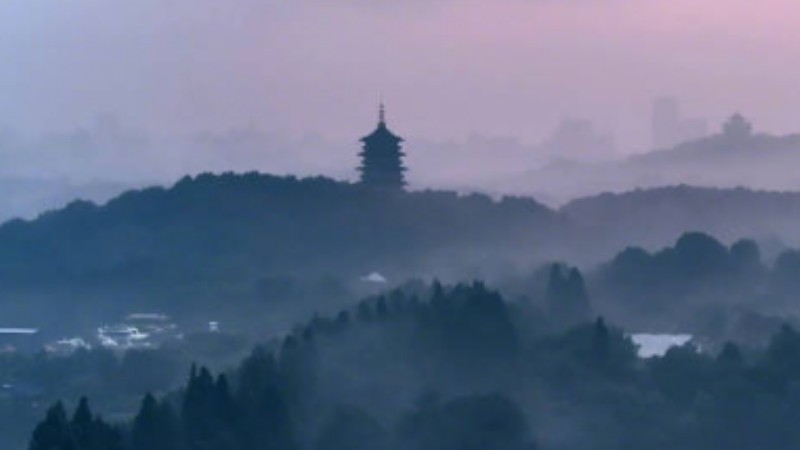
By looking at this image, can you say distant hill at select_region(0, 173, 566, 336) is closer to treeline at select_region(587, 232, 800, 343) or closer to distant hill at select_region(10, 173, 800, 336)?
distant hill at select_region(10, 173, 800, 336)

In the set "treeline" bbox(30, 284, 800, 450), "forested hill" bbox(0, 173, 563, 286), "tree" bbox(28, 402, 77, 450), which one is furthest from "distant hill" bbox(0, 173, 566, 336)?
"tree" bbox(28, 402, 77, 450)

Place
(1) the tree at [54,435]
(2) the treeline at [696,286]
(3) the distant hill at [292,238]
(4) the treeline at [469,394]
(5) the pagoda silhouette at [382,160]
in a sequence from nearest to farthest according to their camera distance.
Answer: (1) the tree at [54,435] → (4) the treeline at [469,394] → (2) the treeline at [696,286] → (3) the distant hill at [292,238] → (5) the pagoda silhouette at [382,160]

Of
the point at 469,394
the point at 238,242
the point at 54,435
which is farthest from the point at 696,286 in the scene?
the point at 54,435

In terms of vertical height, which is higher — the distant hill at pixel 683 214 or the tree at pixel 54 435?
the distant hill at pixel 683 214

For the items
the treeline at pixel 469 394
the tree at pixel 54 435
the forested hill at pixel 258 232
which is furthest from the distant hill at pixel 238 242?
the tree at pixel 54 435

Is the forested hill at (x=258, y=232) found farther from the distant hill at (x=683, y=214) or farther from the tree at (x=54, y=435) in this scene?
the tree at (x=54, y=435)

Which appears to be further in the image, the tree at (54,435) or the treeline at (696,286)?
the treeline at (696,286)
